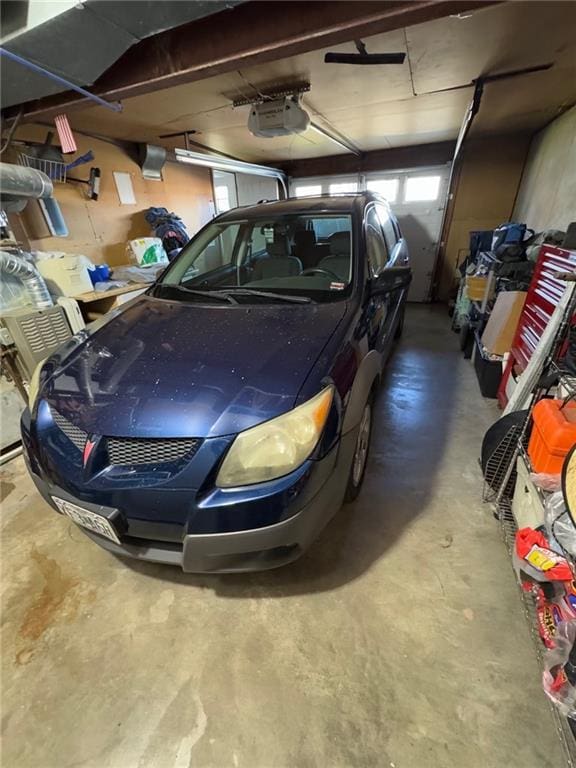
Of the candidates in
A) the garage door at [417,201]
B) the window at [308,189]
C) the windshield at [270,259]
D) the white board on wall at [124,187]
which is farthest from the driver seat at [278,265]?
the window at [308,189]

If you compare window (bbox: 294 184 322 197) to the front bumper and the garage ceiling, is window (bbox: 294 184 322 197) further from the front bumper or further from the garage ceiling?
the front bumper

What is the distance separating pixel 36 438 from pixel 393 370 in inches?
115

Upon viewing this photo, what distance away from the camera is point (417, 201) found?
543 cm

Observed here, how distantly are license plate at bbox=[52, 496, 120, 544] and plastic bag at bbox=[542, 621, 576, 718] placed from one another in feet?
4.70

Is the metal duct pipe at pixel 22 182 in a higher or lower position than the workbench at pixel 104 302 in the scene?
higher

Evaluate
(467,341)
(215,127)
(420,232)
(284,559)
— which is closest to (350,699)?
(284,559)

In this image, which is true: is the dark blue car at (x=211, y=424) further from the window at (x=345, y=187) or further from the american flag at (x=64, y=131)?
the window at (x=345, y=187)

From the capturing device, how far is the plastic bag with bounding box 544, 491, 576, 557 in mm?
967

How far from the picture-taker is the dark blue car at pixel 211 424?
1.00 metres

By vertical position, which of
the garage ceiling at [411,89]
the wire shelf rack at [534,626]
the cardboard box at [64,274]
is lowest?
the wire shelf rack at [534,626]

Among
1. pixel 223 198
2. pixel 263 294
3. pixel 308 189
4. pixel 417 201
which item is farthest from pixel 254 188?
pixel 263 294

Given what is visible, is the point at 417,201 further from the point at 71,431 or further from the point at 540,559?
the point at 71,431

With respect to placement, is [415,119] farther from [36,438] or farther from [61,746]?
[61,746]

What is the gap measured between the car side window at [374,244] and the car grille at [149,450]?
131cm
